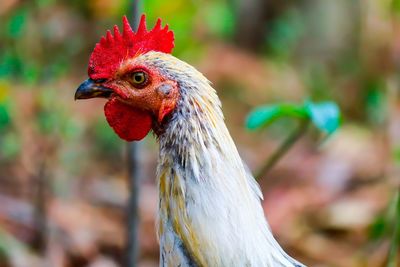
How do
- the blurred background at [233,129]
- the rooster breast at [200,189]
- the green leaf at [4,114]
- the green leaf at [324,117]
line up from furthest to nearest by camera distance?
the blurred background at [233,129], the green leaf at [4,114], the green leaf at [324,117], the rooster breast at [200,189]

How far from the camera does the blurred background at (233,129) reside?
16.8 feet

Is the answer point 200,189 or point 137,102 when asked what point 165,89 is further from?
point 200,189

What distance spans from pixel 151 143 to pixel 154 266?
6.26 feet

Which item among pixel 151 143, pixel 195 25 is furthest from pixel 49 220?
pixel 195 25

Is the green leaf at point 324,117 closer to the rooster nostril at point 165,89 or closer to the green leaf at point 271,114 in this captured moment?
the green leaf at point 271,114

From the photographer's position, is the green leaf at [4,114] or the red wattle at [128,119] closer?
the red wattle at [128,119]

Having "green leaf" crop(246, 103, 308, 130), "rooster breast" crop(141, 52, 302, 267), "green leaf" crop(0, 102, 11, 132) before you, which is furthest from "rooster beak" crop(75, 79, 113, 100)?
"green leaf" crop(0, 102, 11, 132)

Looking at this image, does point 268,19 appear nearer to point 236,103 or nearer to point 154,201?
point 236,103

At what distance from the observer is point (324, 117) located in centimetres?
351

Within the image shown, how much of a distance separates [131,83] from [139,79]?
0.03 m

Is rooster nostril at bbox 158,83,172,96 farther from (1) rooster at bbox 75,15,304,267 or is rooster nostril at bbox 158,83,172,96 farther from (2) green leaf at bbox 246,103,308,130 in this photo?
(2) green leaf at bbox 246,103,308,130

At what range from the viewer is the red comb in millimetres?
3072

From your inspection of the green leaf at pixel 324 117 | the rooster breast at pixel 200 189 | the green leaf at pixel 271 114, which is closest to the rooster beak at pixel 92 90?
the rooster breast at pixel 200 189

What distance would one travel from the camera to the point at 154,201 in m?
5.97
